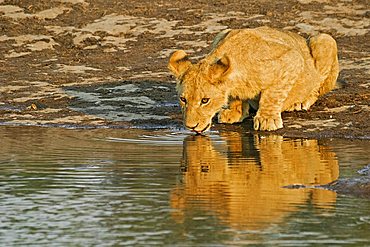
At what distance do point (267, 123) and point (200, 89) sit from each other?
44.5 inches

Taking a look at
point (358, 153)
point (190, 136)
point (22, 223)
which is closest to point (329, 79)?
point (190, 136)

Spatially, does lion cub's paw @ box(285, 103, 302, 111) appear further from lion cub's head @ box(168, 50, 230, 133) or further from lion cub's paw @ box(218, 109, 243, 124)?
lion cub's head @ box(168, 50, 230, 133)

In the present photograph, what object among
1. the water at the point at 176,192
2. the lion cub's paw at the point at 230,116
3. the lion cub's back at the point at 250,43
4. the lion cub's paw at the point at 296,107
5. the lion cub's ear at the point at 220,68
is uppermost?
the lion cub's back at the point at 250,43

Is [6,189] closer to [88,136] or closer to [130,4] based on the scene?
[88,136]

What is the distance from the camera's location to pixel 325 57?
1357 cm

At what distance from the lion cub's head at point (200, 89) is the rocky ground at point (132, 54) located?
3.42ft

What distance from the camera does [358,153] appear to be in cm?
1048

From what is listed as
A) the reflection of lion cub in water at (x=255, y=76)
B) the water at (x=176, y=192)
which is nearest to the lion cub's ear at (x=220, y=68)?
the reflection of lion cub in water at (x=255, y=76)

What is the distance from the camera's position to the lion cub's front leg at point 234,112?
12.9m

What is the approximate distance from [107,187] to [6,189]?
78 centimetres

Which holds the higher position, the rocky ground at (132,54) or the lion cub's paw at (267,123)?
the rocky ground at (132,54)

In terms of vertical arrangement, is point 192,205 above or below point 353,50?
below

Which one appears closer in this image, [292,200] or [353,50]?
[292,200]

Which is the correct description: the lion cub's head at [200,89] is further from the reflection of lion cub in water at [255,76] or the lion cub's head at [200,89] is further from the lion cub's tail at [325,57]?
the lion cub's tail at [325,57]
